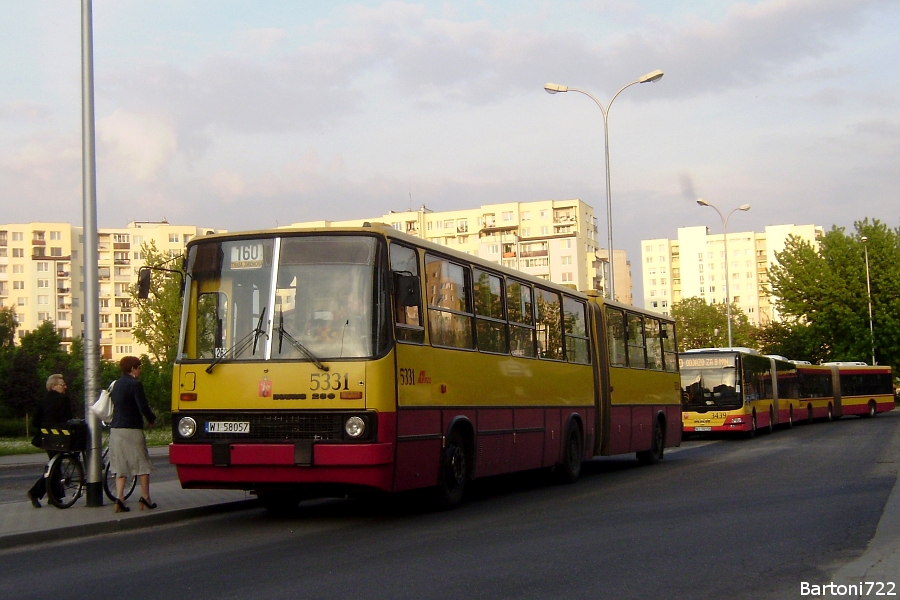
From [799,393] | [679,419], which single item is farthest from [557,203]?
[679,419]

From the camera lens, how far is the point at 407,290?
11.4 metres

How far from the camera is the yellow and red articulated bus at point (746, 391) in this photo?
114ft

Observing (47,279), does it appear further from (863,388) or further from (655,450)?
(655,450)

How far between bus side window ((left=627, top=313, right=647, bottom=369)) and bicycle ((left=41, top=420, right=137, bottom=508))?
424 inches

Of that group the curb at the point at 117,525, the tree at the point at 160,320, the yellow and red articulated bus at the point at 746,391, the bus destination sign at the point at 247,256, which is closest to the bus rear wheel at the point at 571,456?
the curb at the point at 117,525

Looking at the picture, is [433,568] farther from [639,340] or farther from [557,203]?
[557,203]

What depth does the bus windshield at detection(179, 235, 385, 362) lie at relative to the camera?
37.2 ft

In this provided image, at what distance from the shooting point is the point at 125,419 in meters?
12.2

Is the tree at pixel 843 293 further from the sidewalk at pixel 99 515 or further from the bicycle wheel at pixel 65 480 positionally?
the bicycle wheel at pixel 65 480

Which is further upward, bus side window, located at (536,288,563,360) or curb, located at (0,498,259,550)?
bus side window, located at (536,288,563,360)

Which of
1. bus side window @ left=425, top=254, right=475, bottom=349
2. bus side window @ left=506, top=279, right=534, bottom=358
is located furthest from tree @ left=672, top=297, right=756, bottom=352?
bus side window @ left=425, top=254, right=475, bottom=349

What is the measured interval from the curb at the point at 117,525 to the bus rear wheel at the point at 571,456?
5587 mm

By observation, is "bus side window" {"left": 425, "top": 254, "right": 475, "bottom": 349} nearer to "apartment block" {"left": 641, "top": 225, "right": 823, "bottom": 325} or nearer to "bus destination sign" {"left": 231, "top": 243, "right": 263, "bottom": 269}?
"bus destination sign" {"left": 231, "top": 243, "right": 263, "bottom": 269}

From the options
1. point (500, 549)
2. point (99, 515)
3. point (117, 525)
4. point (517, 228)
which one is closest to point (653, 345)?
point (99, 515)
